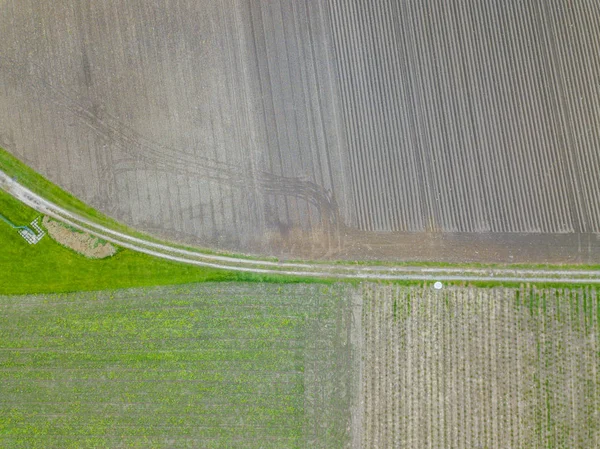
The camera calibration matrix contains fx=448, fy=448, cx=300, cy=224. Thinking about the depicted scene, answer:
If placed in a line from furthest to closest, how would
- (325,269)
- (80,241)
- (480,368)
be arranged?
1. (80,241)
2. (325,269)
3. (480,368)

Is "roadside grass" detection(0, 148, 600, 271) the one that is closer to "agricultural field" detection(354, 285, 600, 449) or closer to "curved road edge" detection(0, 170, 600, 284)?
"curved road edge" detection(0, 170, 600, 284)

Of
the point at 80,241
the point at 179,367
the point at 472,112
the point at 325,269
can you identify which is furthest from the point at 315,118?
the point at 179,367

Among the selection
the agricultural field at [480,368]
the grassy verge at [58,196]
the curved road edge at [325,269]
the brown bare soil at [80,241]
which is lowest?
the agricultural field at [480,368]

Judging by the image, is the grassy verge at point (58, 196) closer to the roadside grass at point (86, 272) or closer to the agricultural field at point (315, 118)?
the agricultural field at point (315, 118)

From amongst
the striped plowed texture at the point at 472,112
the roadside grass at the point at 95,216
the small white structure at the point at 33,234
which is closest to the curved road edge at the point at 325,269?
the roadside grass at the point at 95,216

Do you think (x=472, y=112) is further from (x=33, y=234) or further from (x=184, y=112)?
(x=33, y=234)
